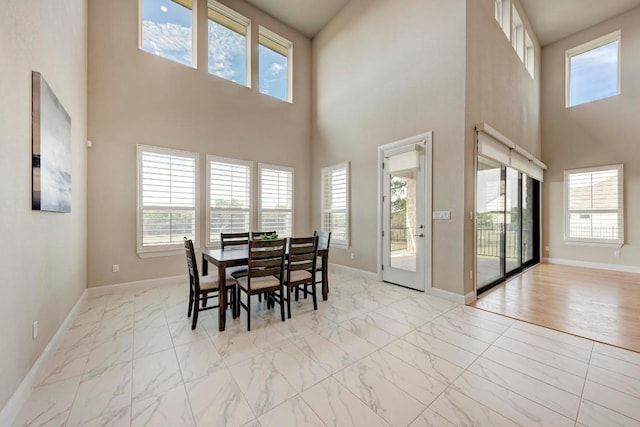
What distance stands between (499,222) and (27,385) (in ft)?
19.0

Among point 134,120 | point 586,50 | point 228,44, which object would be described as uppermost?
point 586,50

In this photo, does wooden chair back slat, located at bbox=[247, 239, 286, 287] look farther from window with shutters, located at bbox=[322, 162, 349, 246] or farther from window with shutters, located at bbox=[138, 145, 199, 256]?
window with shutters, located at bbox=[322, 162, 349, 246]

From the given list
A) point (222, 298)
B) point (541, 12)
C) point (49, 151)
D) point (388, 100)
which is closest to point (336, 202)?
point (388, 100)

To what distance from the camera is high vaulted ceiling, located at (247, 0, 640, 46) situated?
5047 mm

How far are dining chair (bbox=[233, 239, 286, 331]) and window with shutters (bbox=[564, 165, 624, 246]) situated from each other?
7279 millimetres

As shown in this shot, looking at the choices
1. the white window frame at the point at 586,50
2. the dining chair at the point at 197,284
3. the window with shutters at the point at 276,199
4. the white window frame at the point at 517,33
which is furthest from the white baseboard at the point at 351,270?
the white window frame at the point at 586,50

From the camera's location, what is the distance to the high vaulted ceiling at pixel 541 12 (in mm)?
5047

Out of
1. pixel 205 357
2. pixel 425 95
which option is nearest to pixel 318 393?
pixel 205 357

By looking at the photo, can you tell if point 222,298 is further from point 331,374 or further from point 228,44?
point 228,44

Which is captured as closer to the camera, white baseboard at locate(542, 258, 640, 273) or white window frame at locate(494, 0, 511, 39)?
white window frame at locate(494, 0, 511, 39)

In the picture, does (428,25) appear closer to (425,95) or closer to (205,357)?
(425,95)

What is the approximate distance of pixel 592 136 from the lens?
18.6ft

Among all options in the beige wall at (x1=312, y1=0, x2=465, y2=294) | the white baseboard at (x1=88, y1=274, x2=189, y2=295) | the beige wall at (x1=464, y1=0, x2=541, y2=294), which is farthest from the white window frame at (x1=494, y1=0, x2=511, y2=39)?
the white baseboard at (x1=88, y1=274, x2=189, y2=295)

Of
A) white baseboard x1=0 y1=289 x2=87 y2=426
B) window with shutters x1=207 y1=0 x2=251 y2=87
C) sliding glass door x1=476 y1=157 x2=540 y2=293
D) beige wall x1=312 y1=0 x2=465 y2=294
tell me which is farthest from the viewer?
window with shutters x1=207 y1=0 x2=251 y2=87
